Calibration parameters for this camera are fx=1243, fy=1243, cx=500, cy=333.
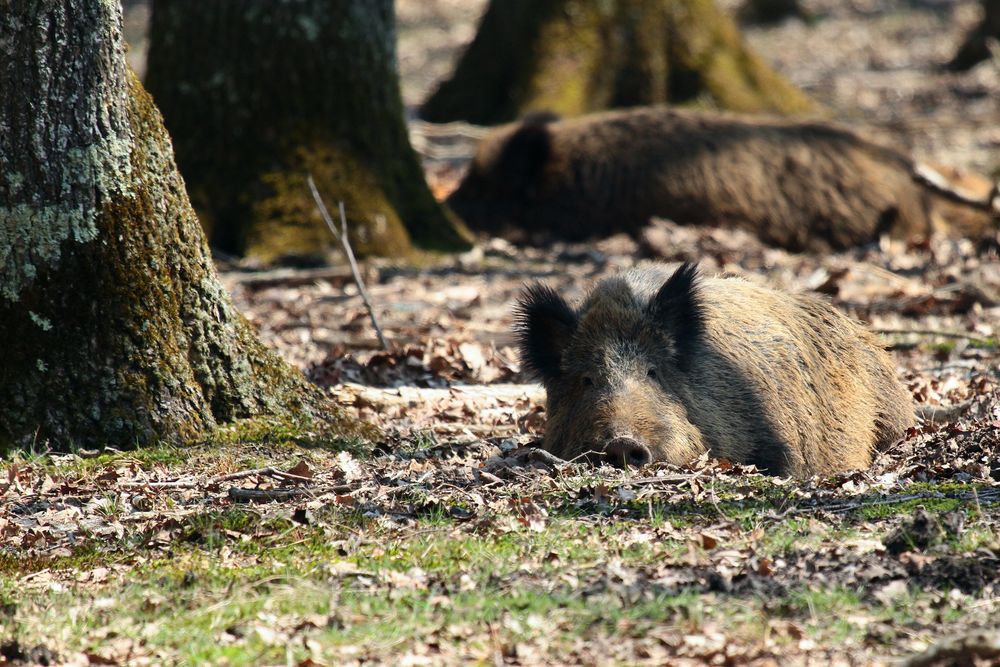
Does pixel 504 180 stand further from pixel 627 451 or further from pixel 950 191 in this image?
pixel 627 451

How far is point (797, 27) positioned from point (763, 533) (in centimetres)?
2856

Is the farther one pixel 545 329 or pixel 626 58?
pixel 626 58

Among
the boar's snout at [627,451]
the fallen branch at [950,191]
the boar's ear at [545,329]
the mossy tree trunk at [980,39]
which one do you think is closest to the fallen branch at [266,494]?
the boar's snout at [627,451]

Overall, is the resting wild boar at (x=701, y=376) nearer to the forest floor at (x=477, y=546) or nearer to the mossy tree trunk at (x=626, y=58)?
the forest floor at (x=477, y=546)

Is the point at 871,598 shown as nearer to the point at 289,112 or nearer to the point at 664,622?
the point at 664,622

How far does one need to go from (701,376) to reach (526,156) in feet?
26.5

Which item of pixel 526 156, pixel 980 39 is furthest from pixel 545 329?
pixel 980 39

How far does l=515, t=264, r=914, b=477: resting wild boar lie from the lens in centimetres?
655

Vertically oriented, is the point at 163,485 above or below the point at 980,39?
below

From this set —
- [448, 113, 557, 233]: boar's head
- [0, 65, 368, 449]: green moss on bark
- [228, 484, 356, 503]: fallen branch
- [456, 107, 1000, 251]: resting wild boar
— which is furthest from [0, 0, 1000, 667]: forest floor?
[448, 113, 557, 233]: boar's head

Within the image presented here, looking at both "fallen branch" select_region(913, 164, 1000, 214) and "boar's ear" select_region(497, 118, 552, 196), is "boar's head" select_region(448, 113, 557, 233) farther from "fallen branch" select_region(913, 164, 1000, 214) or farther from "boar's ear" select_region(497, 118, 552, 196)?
"fallen branch" select_region(913, 164, 1000, 214)

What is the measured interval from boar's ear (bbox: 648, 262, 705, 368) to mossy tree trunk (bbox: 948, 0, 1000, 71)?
1954cm

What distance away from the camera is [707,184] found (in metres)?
13.9

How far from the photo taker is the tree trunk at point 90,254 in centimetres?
562
